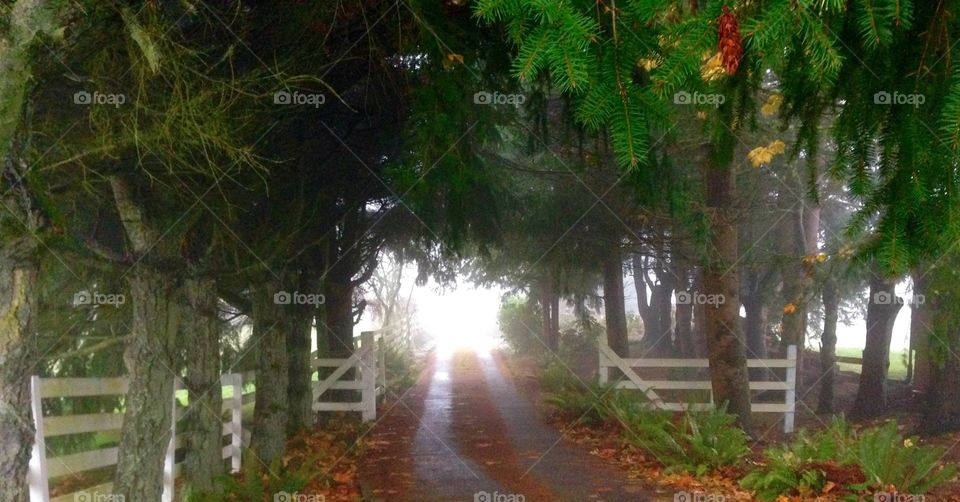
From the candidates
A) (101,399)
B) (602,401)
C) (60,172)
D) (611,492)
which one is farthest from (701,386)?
(60,172)

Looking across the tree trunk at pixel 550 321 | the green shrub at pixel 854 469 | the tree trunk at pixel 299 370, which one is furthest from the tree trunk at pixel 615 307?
the green shrub at pixel 854 469

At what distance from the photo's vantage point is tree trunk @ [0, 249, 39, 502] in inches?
203

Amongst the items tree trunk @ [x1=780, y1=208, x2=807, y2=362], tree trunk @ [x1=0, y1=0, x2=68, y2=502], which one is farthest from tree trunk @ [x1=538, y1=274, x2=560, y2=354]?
tree trunk @ [x1=0, y1=0, x2=68, y2=502]

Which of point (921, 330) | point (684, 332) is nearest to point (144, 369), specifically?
point (921, 330)

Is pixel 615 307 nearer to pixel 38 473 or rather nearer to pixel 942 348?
pixel 942 348

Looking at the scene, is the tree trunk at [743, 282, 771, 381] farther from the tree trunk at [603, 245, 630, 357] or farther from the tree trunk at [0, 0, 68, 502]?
the tree trunk at [0, 0, 68, 502]

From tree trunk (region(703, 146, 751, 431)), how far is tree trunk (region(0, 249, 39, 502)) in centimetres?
1041

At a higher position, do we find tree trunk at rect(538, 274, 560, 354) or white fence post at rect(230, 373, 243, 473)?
tree trunk at rect(538, 274, 560, 354)

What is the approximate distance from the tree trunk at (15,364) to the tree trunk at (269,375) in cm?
696

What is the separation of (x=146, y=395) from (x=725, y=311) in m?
8.88

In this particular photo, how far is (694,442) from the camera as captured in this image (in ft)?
34.3

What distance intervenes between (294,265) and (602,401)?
5.37 metres

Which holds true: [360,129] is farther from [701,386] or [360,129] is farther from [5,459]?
[701,386]

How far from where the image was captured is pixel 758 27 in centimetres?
349
